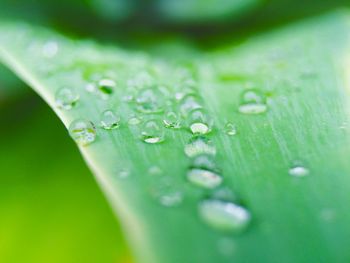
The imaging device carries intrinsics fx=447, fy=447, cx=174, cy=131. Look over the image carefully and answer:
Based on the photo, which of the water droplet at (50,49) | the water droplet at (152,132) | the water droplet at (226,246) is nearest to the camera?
the water droplet at (226,246)

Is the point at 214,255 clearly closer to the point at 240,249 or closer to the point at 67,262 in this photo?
the point at 240,249

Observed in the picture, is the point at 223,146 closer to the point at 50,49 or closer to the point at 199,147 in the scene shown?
the point at 199,147

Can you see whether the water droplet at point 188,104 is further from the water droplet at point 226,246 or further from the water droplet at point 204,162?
the water droplet at point 226,246

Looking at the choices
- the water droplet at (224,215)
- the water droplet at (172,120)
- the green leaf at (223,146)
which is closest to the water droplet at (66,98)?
the green leaf at (223,146)

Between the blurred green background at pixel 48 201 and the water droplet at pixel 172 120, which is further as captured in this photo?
the blurred green background at pixel 48 201

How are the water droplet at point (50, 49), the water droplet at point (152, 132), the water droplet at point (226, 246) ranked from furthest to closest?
the water droplet at point (50, 49), the water droplet at point (152, 132), the water droplet at point (226, 246)

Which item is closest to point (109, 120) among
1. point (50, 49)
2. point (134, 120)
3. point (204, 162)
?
point (134, 120)

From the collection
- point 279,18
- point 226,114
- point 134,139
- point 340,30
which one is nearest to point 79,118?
point 134,139
